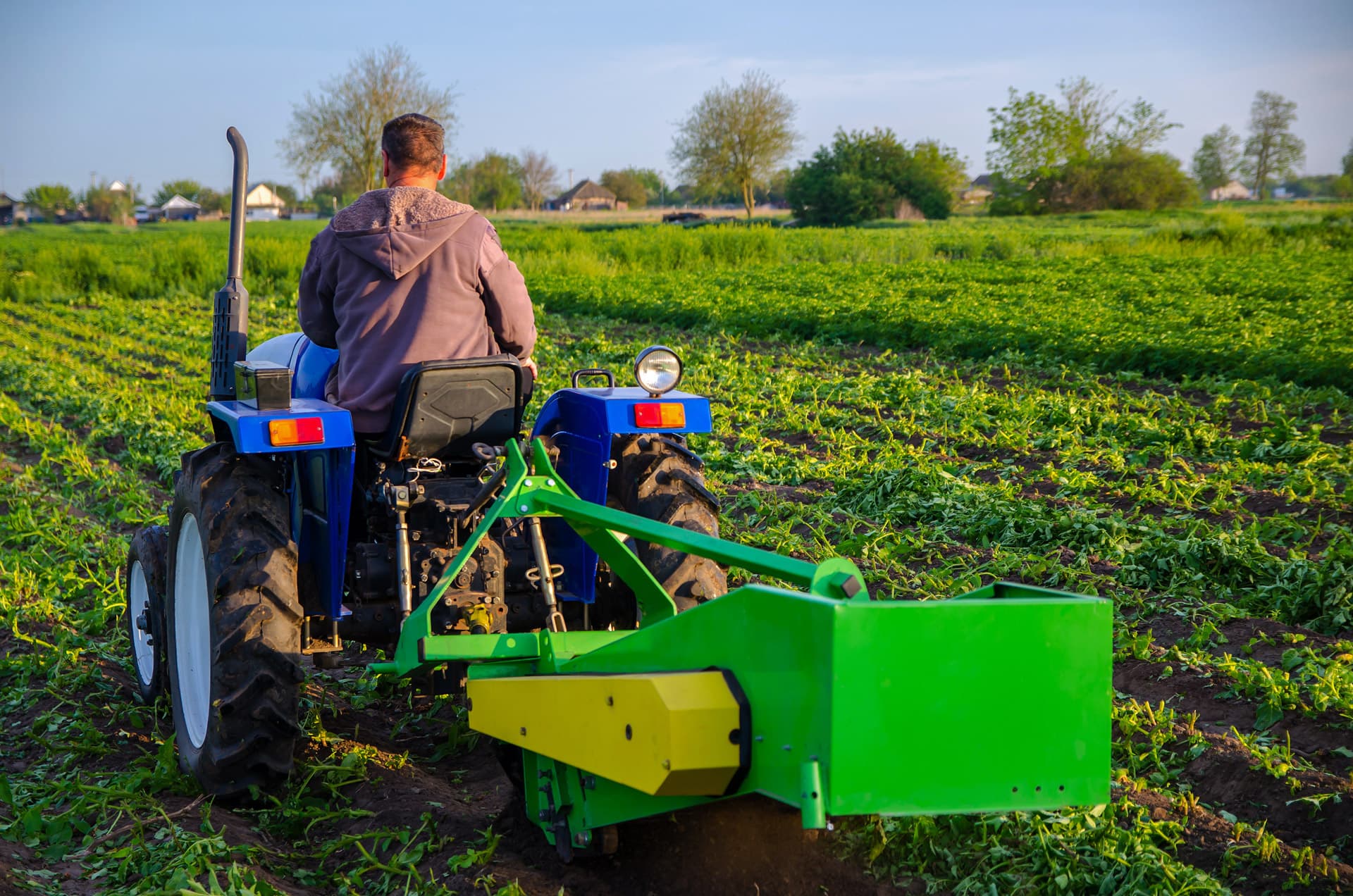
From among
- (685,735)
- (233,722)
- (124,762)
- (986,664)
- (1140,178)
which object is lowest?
(124,762)

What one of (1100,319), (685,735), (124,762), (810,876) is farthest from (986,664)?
(1100,319)

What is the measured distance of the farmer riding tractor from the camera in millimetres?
2043

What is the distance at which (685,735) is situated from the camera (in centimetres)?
218

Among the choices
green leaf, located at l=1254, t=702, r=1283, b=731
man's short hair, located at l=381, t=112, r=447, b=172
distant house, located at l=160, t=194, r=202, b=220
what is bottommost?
green leaf, located at l=1254, t=702, r=1283, b=731

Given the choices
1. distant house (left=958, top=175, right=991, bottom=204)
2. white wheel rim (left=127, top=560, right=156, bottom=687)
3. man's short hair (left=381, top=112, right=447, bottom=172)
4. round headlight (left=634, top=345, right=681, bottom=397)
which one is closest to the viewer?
round headlight (left=634, top=345, right=681, bottom=397)

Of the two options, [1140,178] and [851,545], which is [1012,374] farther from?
Answer: [1140,178]

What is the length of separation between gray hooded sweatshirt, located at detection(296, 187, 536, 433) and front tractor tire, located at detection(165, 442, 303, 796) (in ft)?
1.29

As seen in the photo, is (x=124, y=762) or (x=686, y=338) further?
(x=686, y=338)

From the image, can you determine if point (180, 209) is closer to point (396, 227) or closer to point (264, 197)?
point (264, 197)

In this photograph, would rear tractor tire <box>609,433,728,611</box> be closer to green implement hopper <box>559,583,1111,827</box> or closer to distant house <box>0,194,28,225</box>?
green implement hopper <box>559,583,1111,827</box>

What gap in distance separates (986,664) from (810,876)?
1.09m

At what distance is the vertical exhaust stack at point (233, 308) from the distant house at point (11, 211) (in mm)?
82725

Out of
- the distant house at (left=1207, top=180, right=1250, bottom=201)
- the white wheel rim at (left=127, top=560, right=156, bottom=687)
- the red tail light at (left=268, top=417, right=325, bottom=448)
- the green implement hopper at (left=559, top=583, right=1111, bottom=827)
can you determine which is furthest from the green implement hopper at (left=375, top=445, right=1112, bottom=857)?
the distant house at (left=1207, top=180, right=1250, bottom=201)

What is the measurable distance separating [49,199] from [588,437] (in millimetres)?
106928
